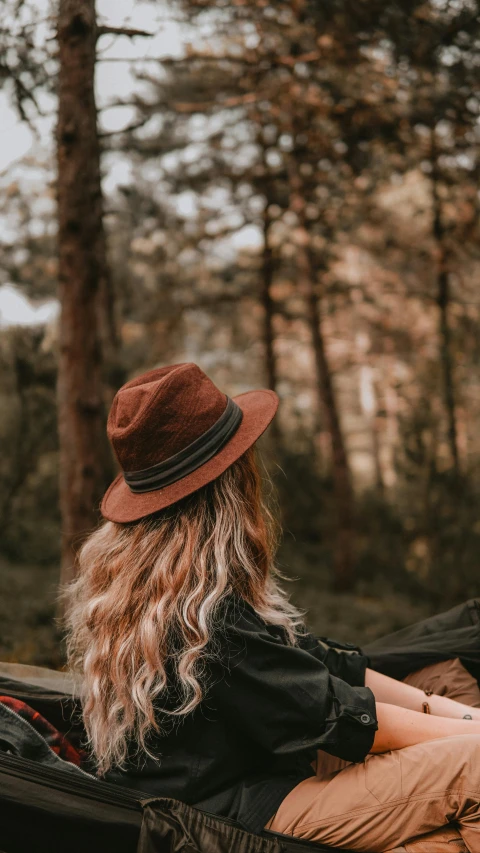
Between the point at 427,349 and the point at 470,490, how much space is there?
8.07 meters

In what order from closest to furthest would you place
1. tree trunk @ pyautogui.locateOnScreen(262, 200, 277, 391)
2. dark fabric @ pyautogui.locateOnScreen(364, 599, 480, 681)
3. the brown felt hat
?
the brown felt hat < dark fabric @ pyautogui.locateOnScreen(364, 599, 480, 681) < tree trunk @ pyautogui.locateOnScreen(262, 200, 277, 391)

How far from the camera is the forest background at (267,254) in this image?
4570mm

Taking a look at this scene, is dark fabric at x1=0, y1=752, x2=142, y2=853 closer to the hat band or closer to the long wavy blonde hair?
the long wavy blonde hair

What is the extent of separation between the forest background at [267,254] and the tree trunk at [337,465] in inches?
1.4

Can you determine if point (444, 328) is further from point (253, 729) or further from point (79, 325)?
point (253, 729)

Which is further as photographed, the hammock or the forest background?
the forest background

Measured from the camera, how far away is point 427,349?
54.2 ft

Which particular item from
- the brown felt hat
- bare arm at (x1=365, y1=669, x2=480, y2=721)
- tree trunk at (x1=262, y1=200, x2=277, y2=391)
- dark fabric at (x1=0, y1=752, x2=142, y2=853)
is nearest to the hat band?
the brown felt hat

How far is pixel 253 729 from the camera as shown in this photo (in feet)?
6.37

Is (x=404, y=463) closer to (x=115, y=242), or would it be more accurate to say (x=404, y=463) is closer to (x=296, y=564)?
(x=296, y=564)

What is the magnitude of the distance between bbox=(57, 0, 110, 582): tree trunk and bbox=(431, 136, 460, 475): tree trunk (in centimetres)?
516

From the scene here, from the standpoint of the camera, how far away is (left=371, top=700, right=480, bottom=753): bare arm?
2.13m

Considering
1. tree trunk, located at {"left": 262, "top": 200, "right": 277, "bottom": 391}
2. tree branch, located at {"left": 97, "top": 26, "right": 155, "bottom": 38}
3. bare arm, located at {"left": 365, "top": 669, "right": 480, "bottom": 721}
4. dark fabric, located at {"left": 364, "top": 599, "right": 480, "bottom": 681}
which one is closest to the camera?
bare arm, located at {"left": 365, "top": 669, "right": 480, "bottom": 721}

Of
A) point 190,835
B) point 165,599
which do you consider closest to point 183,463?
point 165,599
